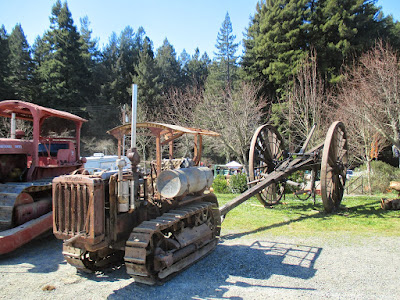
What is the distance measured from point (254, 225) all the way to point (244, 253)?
216 centimetres

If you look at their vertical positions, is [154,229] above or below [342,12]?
below

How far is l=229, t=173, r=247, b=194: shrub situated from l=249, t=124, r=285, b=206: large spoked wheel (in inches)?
184

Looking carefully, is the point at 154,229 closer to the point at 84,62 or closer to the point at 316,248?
the point at 316,248

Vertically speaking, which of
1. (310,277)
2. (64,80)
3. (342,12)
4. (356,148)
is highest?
(342,12)

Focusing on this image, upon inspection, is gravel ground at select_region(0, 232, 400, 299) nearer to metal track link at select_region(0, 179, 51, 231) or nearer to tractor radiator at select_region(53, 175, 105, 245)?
metal track link at select_region(0, 179, 51, 231)

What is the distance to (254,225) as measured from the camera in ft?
26.3

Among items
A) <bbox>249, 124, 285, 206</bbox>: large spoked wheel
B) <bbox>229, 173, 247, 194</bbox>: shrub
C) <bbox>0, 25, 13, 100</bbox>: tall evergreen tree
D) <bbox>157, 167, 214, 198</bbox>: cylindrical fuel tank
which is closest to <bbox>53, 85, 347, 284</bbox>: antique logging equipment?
<bbox>157, 167, 214, 198</bbox>: cylindrical fuel tank

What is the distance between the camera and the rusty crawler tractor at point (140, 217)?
426cm

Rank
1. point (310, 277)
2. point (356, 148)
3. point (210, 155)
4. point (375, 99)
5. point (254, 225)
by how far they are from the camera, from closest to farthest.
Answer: point (310, 277) → point (254, 225) → point (375, 99) → point (356, 148) → point (210, 155)

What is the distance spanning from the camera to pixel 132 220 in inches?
199

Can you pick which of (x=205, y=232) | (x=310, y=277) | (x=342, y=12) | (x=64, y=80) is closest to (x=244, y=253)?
(x=205, y=232)

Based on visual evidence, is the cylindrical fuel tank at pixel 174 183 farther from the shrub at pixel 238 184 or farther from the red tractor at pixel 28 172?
the shrub at pixel 238 184

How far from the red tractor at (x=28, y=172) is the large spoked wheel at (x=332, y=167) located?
20.6 feet

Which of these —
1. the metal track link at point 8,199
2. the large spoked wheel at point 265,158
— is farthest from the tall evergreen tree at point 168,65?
the metal track link at point 8,199
